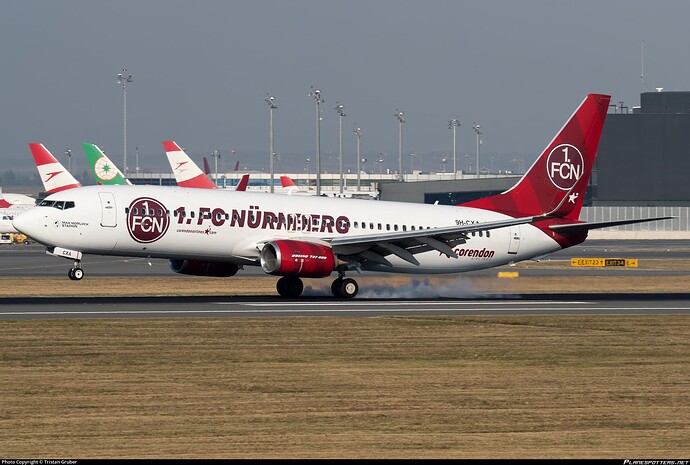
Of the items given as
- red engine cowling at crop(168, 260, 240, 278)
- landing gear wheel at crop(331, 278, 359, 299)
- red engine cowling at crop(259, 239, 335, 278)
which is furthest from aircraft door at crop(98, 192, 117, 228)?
landing gear wheel at crop(331, 278, 359, 299)

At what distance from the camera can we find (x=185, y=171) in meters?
85.6

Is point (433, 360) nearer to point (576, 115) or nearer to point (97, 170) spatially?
point (576, 115)

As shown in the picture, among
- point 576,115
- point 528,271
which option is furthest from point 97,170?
point 576,115

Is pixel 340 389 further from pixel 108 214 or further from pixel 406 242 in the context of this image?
pixel 406 242

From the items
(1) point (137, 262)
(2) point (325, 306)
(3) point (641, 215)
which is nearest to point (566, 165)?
(2) point (325, 306)

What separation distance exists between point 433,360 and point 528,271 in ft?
143

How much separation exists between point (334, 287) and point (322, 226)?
2.47 meters

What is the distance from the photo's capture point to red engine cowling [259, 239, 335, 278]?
41.8 m

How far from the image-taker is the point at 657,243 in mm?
120000

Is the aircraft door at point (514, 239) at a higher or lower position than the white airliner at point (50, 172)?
lower

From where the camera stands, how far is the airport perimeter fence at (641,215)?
135 m

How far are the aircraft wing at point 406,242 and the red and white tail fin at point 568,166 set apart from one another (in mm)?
4650

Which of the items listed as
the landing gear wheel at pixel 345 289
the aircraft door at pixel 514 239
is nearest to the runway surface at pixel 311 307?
the landing gear wheel at pixel 345 289

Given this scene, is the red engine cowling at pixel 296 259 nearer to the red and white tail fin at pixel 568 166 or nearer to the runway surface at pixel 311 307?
the runway surface at pixel 311 307
